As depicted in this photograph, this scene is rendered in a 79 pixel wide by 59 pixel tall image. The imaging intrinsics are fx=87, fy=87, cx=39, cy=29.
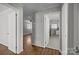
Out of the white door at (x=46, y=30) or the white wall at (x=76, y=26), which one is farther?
the white door at (x=46, y=30)

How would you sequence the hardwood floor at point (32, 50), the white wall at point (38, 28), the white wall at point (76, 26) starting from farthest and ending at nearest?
the white wall at point (38, 28)
the hardwood floor at point (32, 50)
the white wall at point (76, 26)

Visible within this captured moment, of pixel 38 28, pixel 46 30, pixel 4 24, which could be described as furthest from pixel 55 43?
pixel 4 24

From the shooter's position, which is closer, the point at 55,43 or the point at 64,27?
the point at 64,27

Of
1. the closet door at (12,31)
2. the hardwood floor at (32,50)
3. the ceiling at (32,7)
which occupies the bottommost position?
the hardwood floor at (32,50)

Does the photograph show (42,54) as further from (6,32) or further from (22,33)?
(6,32)

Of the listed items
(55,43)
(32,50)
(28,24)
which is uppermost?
(28,24)

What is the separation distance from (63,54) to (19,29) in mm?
892

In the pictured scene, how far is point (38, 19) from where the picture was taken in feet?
5.63

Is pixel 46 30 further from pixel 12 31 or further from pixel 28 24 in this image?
pixel 12 31

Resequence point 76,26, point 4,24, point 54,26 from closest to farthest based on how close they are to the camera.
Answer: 1. point 76,26
2. point 4,24
3. point 54,26

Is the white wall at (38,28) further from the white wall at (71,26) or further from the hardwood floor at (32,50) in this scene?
the white wall at (71,26)

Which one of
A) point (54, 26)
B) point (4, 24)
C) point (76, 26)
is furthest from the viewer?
point (54, 26)

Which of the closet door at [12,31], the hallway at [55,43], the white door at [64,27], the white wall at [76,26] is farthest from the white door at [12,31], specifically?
the white wall at [76,26]
